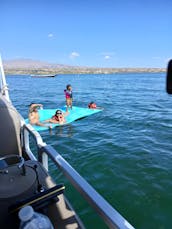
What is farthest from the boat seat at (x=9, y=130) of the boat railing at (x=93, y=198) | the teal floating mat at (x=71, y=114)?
the teal floating mat at (x=71, y=114)

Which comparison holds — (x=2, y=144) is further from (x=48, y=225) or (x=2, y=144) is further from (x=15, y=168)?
(x=48, y=225)

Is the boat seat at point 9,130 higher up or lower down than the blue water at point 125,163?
higher up

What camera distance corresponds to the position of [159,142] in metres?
7.54

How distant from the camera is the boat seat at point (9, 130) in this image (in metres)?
2.96

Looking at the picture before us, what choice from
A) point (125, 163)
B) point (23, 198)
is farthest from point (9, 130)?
point (125, 163)

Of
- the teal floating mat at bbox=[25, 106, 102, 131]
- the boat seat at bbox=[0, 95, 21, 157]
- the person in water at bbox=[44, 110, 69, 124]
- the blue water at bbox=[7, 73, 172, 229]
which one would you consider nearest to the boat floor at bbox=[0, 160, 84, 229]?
the boat seat at bbox=[0, 95, 21, 157]

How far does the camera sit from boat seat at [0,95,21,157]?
9.72 ft

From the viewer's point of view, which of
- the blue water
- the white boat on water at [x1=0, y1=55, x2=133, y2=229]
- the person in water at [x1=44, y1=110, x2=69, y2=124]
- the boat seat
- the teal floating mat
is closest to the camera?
the white boat on water at [x1=0, y1=55, x2=133, y2=229]

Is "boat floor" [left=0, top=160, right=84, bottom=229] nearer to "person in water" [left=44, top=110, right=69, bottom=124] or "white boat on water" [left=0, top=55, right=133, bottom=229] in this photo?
"white boat on water" [left=0, top=55, right=133, bottom=229]

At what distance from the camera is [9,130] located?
3.05 meters

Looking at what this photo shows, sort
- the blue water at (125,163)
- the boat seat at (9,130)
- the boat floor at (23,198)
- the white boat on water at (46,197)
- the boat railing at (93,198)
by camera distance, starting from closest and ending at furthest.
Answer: the boat railing at (93,198), the white boat on water at (46,197), the boat floor at (23,198), the boat seat at (9,130), the blue water at (125,163)

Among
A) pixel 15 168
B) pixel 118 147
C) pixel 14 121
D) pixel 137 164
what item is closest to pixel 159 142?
pixel 118 147

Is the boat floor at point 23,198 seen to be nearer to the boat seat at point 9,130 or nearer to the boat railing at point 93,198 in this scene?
the boat railing at point 93,198

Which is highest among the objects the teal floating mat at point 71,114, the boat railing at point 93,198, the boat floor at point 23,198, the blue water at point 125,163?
the boat railing at point 93,198
